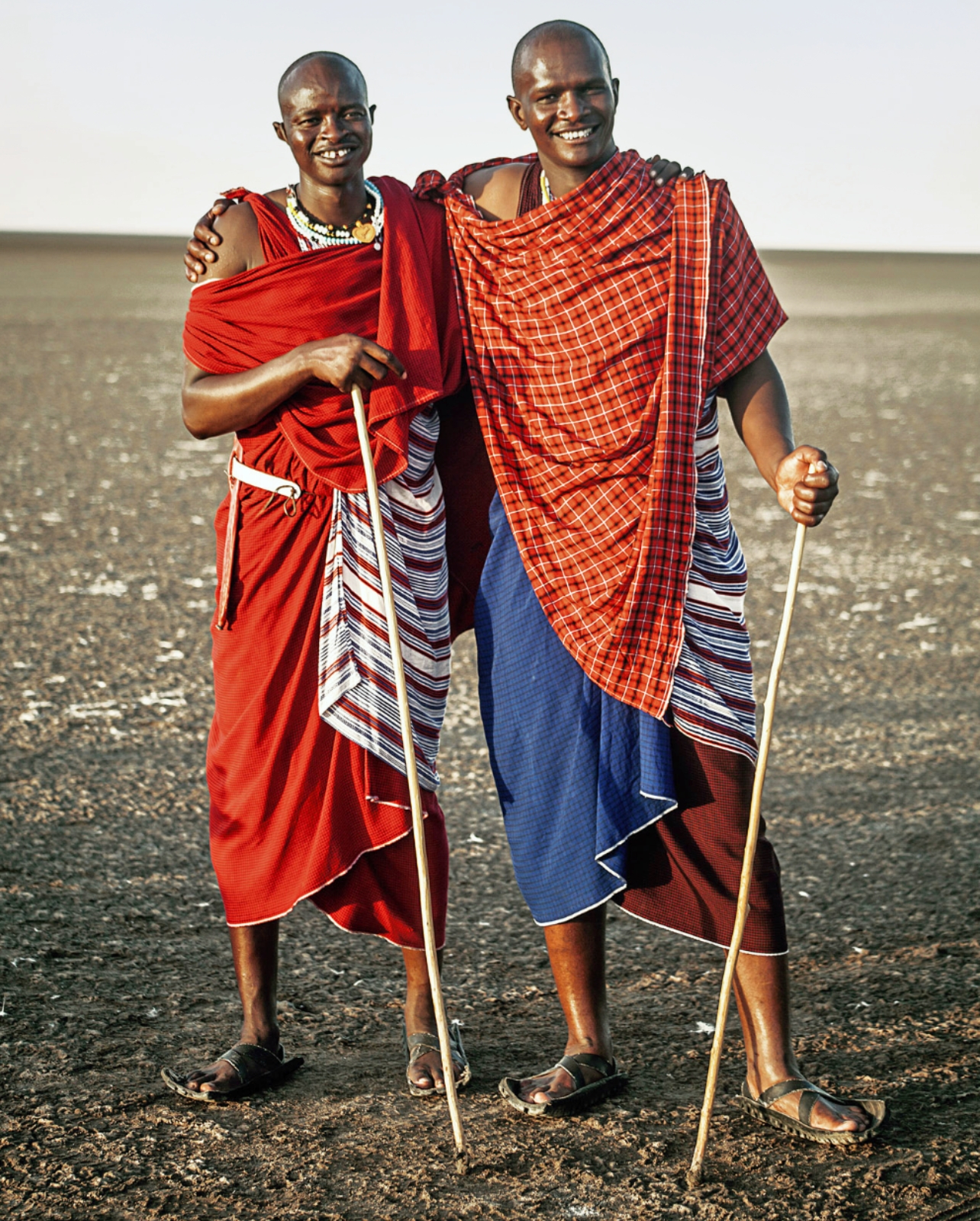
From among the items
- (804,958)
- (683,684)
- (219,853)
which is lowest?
(804,958)

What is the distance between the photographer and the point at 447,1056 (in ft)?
9.95

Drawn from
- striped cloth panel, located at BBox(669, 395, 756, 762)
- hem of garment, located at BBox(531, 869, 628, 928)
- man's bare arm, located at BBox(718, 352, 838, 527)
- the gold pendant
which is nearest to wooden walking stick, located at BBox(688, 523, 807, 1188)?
man's bare arm, located at BBox(718, 352, 838, 527)

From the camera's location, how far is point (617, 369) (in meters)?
3.16

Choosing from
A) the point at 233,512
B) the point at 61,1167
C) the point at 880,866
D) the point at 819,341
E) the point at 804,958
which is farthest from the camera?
the point at 819,341

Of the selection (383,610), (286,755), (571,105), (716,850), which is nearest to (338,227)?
(571,105)

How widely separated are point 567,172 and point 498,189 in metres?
0.19

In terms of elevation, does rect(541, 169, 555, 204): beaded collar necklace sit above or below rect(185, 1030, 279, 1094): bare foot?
above

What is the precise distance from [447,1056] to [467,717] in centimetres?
343

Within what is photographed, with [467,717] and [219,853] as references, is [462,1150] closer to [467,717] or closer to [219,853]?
[219,853]

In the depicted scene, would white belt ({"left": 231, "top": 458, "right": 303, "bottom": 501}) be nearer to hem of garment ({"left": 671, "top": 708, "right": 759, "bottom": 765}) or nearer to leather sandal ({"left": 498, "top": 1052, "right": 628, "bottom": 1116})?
hem of garment ({"left": 671, "top": 708, "right": 759, "bottom": 765})

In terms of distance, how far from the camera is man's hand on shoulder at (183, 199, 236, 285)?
3271 mm

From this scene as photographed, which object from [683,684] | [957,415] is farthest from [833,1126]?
[957,415]

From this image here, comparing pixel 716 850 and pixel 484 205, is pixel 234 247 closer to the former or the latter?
pixel 484 205

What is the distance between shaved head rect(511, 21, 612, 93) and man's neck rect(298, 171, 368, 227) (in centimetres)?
45
